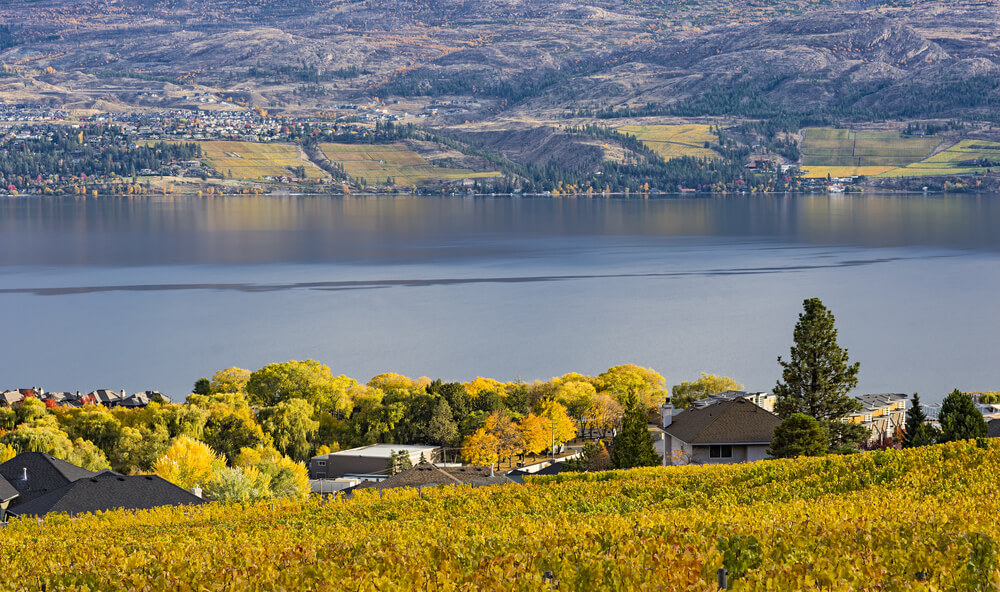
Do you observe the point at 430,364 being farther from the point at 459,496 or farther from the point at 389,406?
the point at 459,496

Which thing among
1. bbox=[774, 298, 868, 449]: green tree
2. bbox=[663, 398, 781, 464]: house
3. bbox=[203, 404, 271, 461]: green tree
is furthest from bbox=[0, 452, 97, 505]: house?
bbox=[774, 298, 868, 449]: green tree

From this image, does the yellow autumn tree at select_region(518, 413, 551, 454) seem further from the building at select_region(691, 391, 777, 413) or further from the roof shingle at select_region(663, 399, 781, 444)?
the roof shingle at select_region(663, 399, 781, 444)

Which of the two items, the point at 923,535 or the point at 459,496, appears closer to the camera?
the point at 923,535

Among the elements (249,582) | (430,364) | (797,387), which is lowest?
(430,364)

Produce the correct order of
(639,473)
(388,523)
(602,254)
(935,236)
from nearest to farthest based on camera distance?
1. (388,523)
2. (639,473)
3. (602,254)
4. (935,236)

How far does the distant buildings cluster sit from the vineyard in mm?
49452

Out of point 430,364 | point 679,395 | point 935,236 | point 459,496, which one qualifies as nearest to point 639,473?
point 459,496

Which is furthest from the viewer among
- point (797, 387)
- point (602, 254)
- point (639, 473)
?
point (602, 254)

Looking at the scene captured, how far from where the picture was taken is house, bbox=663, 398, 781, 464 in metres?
35.8

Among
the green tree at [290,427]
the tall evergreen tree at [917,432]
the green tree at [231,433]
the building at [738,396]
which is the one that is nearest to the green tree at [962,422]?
the tall evergreen tree at [917,432]

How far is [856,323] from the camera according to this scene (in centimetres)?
9488

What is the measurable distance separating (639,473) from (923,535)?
13581 mm

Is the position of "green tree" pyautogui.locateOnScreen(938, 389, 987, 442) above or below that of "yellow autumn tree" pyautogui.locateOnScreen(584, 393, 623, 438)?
above

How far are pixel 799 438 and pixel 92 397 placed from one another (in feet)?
172
